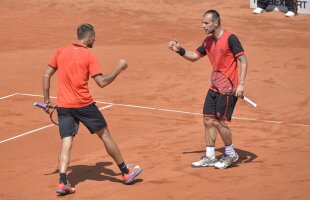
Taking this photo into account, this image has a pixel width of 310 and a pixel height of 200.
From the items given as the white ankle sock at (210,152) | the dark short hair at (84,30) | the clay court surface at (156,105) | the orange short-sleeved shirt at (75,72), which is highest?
the dark short hair at (84,30)

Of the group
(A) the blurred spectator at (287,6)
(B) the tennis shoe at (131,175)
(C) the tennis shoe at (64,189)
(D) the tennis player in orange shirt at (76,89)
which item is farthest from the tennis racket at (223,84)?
(A) the blurred spectator at (287,6)

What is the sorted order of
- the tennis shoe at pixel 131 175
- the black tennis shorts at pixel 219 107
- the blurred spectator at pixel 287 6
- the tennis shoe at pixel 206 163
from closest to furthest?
the tennis shoe at pixel 131 175
the black tennis shorts at pixel 219 107
the tennis shoe at pixel 206 163
the blurred spectator at pixel 287 6

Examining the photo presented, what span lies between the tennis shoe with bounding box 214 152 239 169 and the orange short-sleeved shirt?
2.30m

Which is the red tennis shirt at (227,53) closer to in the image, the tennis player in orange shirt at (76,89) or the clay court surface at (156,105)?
the clay court surface at (156,105)

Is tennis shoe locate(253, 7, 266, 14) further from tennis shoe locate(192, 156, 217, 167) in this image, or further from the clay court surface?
tennis shoe locate(192, 156, 217, 167)

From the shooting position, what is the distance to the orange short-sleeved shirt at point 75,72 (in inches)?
451

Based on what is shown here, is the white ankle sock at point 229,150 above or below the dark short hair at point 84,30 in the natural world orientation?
below

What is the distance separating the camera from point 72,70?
37.6 feet

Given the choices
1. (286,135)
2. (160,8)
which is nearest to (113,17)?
(160,8)

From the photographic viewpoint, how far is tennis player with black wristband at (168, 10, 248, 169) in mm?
12414

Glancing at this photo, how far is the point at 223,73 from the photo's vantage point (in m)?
12.5

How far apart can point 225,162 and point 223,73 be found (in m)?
1.33

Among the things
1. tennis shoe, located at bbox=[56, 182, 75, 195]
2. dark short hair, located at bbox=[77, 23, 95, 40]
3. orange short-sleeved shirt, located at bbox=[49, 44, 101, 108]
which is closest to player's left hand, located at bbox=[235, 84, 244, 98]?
orange short-sleeved shirt, located at bbox=[49, 44, 101, 108]

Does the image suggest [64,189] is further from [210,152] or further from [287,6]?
[287,6]
